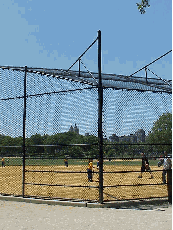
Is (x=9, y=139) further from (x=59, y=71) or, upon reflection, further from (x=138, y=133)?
(x=138, y=133)

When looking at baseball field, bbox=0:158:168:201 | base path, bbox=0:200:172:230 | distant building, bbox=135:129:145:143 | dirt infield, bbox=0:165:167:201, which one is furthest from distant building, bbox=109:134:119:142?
base path, bbox=0:200:172:230

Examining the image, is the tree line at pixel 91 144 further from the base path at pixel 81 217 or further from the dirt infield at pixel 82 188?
the base path at pixel 81 217

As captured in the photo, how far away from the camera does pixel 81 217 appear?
721 cm

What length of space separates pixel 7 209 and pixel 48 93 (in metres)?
3.38

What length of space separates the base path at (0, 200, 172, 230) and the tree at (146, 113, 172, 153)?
1869 mm

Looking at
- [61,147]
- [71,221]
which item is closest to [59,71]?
[61,147]

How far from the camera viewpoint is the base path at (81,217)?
21.1 feet

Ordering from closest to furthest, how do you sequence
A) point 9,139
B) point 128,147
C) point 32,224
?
point 32,224, point 128,147, point 9,139

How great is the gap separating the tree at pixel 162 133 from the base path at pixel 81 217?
1869 mm

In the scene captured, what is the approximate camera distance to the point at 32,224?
6.59 metres

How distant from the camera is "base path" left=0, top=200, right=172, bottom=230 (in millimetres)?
6426

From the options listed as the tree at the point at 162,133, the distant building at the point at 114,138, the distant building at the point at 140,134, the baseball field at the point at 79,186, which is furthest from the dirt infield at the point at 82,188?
the tree at the point at 162,133

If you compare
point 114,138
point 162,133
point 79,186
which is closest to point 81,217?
point 79,186

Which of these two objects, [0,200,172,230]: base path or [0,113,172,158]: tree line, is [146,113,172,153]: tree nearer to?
[0,113,172,158]: tree line
